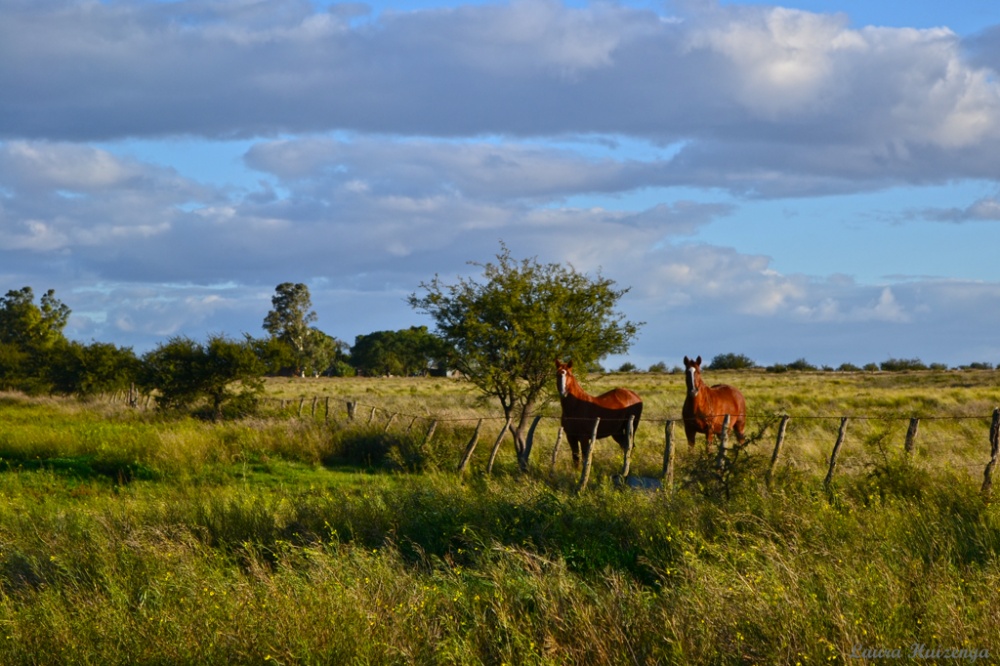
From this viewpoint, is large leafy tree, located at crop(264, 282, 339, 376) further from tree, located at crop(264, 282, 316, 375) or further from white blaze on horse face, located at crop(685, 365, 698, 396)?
white blaze on horse face, located at crop(685, 365, 698, 396)

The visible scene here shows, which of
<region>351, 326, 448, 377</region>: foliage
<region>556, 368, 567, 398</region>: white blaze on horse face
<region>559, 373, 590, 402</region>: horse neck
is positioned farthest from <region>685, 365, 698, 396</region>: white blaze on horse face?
<region>351, 326, 448, 377</region>: foliage

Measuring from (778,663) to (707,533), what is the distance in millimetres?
3731

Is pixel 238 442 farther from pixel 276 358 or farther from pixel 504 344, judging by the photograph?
pixel 276 358

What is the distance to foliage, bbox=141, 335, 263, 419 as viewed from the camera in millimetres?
31734

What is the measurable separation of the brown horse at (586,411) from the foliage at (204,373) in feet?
49.0

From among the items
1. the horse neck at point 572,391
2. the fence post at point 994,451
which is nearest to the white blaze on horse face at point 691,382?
the horse neck at point 572,391

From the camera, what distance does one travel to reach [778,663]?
6.09 metres

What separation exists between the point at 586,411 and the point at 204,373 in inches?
631

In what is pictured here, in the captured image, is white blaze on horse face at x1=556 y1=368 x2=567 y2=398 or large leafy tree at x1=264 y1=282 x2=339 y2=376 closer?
white blaze on horse face at x1=556 y1=368 x2=567 y2=398

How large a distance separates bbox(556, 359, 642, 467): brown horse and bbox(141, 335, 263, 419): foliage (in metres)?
14.9

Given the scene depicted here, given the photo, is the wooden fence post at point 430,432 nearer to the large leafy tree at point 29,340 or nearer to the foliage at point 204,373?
the foliage at point 204,373

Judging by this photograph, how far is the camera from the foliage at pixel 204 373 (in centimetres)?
3173

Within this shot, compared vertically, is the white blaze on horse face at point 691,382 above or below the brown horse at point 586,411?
above

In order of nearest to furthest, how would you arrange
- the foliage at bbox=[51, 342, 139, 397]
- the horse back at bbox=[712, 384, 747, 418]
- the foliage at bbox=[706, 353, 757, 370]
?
the horse back at bbox=[712, 384, 747, 418]
the foliage at bbox=[51, 342, 139, 397]
the foliage at bbox=[706, 353, 757, 370]
